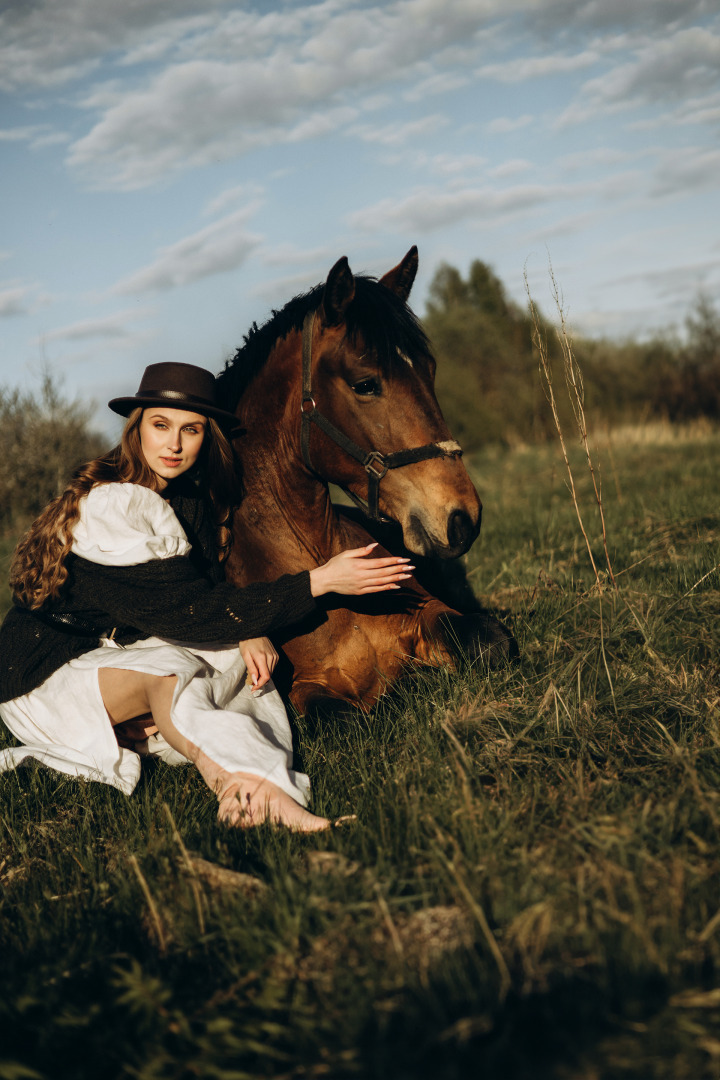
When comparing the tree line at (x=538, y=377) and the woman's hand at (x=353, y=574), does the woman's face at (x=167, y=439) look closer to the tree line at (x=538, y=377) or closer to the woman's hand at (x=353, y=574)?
the woman's hand at (x=353, y=574)

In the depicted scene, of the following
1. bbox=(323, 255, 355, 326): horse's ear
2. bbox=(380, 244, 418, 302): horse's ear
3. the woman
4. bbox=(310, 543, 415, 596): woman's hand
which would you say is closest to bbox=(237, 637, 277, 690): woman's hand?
the woman

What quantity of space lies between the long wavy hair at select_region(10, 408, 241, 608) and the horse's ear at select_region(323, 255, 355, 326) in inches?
27.8

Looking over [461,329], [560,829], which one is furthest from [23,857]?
[461,329]

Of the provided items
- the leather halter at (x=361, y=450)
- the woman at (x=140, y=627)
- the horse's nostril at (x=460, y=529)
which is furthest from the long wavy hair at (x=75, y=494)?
the horse's nostril at (x=460, y=529)

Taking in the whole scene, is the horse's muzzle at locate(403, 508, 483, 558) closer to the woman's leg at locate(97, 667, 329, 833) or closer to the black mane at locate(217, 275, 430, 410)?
the black mane at locate(217, 275, 430, 410)

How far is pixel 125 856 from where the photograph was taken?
7.25ft

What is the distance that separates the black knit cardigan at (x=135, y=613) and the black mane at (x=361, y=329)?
3.28 feet

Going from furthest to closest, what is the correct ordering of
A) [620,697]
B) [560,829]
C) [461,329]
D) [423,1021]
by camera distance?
[461,329], [620,697], [560,829], [423,1021]

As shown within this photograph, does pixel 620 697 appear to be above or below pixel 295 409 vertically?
below

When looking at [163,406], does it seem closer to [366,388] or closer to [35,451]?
[366,388]

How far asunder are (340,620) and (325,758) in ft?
2.59

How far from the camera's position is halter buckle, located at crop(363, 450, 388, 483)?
9.86 feet

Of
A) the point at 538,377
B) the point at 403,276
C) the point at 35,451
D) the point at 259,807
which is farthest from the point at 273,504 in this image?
the point at 538,377

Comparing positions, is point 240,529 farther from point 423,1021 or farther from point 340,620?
point 423,1021
